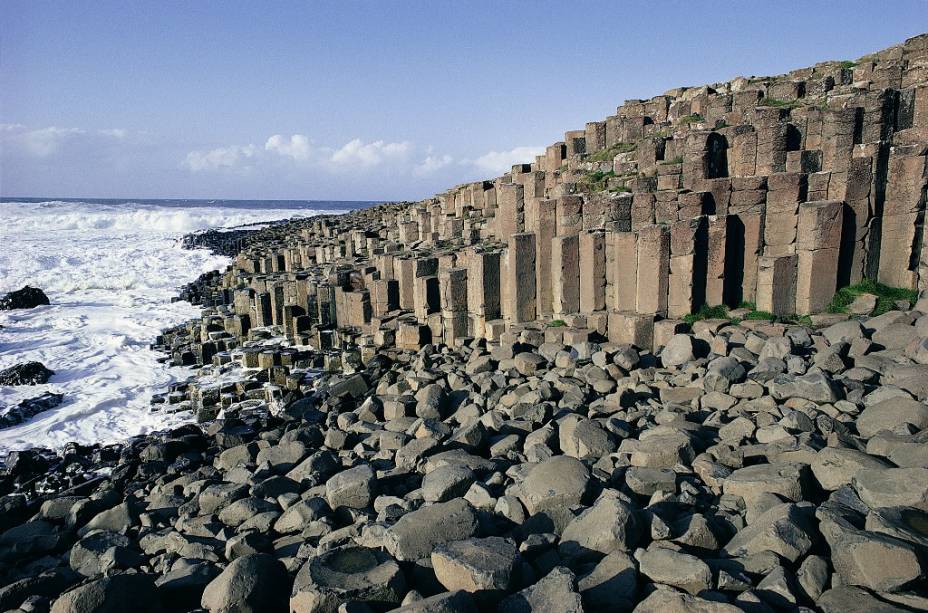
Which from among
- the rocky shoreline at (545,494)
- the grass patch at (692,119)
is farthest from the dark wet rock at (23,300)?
the grass patch at (692,119)

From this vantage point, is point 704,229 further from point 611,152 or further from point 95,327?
point 95,327

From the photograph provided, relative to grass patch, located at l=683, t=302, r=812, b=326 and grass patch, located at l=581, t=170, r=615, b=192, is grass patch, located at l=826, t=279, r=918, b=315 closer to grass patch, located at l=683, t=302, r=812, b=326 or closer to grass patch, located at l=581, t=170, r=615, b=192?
grass patch, located at l=683, t=302, r=812, b=326

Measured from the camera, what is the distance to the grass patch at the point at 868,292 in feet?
26.6

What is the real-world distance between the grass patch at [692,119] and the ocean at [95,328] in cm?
1102

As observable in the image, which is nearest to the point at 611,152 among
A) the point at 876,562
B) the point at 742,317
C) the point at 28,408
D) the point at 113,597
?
the point at 742,317

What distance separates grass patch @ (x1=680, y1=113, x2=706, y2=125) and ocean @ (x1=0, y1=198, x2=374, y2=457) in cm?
1102

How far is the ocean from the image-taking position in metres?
10.1

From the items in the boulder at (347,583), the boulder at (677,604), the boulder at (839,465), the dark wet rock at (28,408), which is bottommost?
the dark wet rock at (28,408)

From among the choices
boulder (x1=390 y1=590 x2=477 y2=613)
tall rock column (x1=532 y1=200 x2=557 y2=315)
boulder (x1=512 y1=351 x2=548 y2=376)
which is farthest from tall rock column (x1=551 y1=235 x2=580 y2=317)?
boulder (x1=390 y1=590 x2=477 y2=613)

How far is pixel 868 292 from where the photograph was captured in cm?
820

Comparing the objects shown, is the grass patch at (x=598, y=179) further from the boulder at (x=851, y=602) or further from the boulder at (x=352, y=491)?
the boulder at (x=851, y=602)

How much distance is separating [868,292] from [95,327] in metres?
17.7

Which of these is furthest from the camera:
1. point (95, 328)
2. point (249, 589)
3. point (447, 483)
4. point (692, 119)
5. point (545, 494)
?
point (95, 328)

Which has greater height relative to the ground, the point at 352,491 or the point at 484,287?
the point at 484,287
